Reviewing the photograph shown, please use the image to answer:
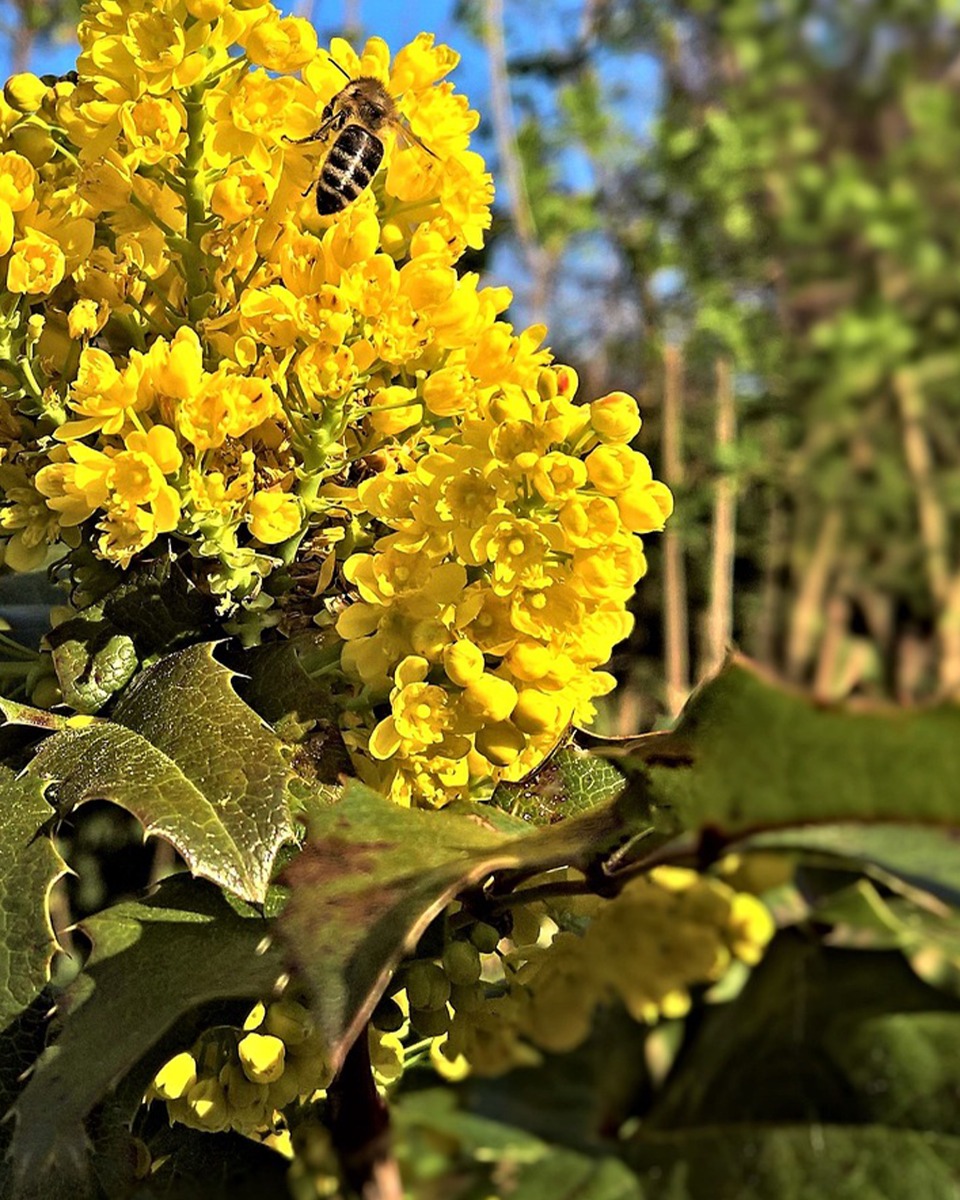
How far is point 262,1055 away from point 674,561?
11.1ft

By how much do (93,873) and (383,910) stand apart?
236 mm

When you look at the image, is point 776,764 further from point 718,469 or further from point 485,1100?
point 718,469

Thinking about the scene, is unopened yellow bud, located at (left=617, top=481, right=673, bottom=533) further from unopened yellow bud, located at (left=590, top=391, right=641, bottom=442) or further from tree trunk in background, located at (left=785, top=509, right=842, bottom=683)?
tree trunk in background, located at (left=785, top=509, right=842, bottom=683)

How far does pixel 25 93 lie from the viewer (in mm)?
547

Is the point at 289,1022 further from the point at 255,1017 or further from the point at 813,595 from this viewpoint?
the point at 813,595

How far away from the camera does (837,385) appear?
0.30 m

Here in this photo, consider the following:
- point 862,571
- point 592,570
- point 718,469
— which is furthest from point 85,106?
point 718,469

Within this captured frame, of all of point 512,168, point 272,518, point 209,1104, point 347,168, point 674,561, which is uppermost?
point 512,168

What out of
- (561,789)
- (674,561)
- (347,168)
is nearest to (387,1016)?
(561,789)

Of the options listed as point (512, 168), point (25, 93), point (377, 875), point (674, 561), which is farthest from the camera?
point (512, 168)

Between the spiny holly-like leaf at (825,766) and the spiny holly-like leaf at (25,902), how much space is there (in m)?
0.29

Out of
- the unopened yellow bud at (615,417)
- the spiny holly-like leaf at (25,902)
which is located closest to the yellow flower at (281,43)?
the unopened yellow bud at (615,417)

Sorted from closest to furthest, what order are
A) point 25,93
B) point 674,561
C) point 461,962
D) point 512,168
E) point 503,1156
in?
point 503,1156
point 461,962
point 25,93
point 674,561
point 512,168

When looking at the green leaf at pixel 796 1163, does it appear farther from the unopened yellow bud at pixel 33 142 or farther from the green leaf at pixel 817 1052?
the unopened yellow bud at pixel 33 142
